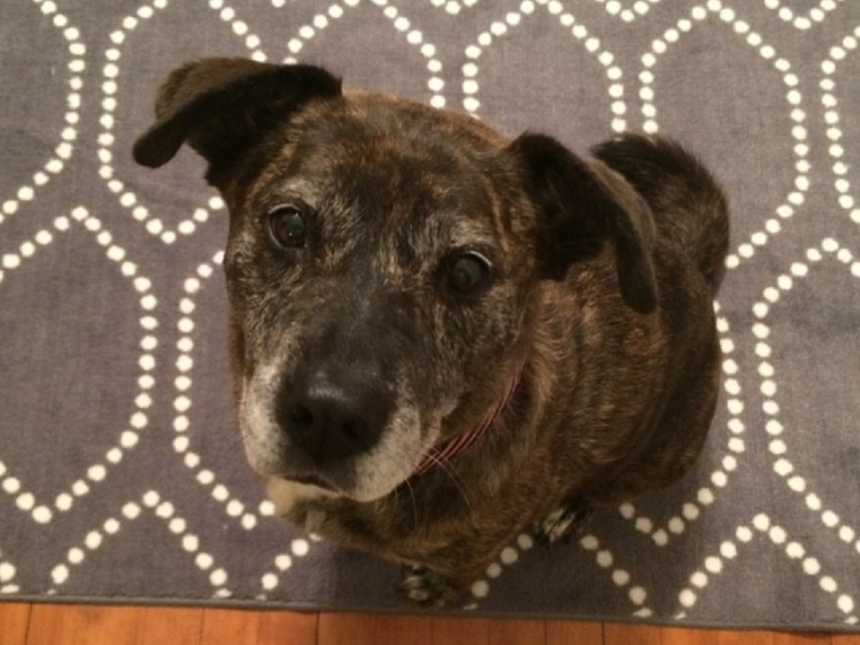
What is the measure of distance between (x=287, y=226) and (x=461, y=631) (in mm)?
1590

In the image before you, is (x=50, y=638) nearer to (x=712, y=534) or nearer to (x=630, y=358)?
(x=630, y=358)

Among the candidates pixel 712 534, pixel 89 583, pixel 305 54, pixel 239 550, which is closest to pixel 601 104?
pixel 305 54

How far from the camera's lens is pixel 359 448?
1.64 m

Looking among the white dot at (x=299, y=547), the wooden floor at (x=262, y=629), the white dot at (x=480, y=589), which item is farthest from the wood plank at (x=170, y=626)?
the white dot at (x=480, y=589)

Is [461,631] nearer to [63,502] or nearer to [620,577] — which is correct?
[620,577]

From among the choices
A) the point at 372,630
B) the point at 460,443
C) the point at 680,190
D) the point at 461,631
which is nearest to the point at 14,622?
the point at 372,630

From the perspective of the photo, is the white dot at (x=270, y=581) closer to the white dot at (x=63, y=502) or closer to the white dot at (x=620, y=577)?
the white dot at (x=63, y=502)

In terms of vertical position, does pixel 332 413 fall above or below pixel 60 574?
above

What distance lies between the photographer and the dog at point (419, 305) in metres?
1.66

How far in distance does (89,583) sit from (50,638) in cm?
20

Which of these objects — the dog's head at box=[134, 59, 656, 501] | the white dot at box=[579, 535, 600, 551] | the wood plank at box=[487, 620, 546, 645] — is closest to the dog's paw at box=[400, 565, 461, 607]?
the wood plank at box=[487, 620, 546, 645]

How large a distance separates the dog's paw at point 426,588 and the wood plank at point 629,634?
0.52 metres

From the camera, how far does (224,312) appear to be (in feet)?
9.97

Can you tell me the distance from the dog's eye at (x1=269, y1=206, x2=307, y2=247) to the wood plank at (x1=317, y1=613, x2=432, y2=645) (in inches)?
57.5
